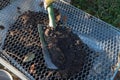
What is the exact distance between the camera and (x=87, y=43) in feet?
8.09

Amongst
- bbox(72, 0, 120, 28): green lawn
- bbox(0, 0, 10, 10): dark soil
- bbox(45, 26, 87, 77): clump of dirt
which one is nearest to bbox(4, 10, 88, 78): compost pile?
bbox(45, 26, 87, 77): clump of dirt

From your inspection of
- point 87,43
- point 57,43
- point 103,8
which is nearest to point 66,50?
point 57,43

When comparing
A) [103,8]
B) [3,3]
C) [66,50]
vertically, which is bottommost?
[66,50]

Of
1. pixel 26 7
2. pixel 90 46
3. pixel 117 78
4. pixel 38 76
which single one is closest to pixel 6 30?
pixel 26 7

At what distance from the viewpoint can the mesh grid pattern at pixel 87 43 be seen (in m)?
2.32

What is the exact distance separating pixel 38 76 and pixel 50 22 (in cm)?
43

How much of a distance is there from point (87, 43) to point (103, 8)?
579 millimetres

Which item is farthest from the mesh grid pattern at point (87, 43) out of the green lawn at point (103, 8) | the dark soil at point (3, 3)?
the green lawn at point (103, 8)

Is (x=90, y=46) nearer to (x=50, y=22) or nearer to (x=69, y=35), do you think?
(x=69, y=35)

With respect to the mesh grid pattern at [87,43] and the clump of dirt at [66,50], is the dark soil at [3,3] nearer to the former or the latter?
the mesh grid pattern at [87,43]

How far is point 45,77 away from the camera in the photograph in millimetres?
2295

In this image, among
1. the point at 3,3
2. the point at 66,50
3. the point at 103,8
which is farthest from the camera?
Result: the point at 103,8

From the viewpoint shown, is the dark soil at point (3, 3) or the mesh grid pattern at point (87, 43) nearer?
the mesh grid pattern at point (87, 43)

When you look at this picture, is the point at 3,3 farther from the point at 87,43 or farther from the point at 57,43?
the point at 87,43
